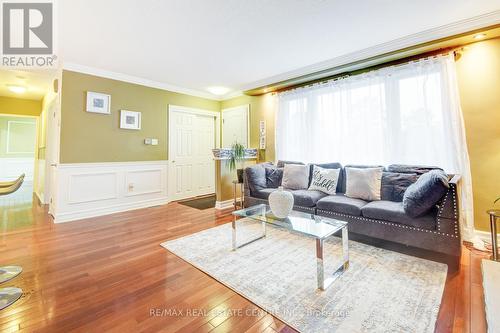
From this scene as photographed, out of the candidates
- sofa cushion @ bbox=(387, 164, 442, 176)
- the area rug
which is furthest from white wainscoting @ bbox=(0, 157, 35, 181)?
sofa cushion @ bbox=(387, 164, 442, 176)

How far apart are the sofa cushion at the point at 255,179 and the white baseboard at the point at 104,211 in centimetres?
213

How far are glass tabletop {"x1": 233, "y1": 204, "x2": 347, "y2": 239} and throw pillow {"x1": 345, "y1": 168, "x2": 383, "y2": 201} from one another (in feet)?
3.05

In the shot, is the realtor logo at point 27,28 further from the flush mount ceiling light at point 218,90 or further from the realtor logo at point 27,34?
the flush mount ceiling light at point 218,90

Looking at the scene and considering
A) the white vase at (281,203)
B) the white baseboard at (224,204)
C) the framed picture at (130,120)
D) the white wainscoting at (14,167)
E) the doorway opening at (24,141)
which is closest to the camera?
the white vase at (281,203)

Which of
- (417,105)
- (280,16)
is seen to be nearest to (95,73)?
(280,16)

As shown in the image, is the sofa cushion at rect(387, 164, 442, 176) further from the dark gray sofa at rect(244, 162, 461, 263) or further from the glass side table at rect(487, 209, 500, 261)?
the glass side table at rect(487, 209, 500, 261)

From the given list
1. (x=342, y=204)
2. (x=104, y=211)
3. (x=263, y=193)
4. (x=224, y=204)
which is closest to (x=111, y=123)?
(x=104, y=211)

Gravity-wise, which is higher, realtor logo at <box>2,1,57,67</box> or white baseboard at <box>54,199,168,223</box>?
realtor logo at <box>2,1,57,67</box>

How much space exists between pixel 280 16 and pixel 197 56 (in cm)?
151

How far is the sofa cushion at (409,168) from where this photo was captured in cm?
275

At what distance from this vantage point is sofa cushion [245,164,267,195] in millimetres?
3752

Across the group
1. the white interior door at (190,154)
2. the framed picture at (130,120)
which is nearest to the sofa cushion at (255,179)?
→ the white interior door at (190,154)

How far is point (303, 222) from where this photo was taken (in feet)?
7.25

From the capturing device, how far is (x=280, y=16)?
2.40 m
